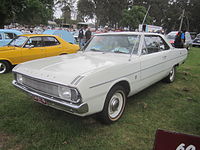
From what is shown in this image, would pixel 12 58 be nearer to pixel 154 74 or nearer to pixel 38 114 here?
pixel 38 114

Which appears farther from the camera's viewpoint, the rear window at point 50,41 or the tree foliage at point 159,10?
the tree foliage at point 159,10

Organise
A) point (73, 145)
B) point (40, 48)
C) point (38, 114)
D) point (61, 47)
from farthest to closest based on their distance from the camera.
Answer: point (61, 47), point (40, 48), point (38, 114), point (73, 145)

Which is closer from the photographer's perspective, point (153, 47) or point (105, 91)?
point (105, 91)

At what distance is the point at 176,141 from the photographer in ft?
4.77

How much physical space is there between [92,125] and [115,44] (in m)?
1.81

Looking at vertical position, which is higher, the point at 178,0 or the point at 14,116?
the point at 178,0

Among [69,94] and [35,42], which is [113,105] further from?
[35,42]

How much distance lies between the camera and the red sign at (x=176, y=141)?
1435 mm

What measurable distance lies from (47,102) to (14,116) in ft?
3.59

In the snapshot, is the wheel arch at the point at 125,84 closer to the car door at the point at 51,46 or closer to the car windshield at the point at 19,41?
the car door at the point at 51,46

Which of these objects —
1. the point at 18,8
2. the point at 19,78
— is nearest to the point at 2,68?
the point at 19,78

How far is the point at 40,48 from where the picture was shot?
6574mm

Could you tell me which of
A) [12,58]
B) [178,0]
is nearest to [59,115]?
[12,58]

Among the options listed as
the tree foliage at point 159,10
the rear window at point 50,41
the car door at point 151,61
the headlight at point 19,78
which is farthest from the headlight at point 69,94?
the tree foliage at point 159,10
